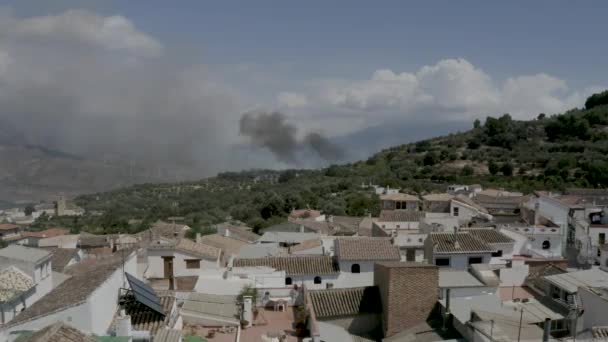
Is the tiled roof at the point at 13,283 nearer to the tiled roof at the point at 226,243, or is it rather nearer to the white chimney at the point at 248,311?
the white chimney at the point at 248,311

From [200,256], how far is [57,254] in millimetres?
7515

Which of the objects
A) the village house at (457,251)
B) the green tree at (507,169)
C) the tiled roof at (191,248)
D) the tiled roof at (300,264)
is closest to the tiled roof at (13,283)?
the tiled roof at (191,248)

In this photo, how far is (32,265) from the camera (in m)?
14.7

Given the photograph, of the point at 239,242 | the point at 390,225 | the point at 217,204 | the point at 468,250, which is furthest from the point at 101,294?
the point at 217,204

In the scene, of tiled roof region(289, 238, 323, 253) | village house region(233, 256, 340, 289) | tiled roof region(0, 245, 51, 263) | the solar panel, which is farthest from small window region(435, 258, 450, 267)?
tiled roof region(0, 245, 51, 263)

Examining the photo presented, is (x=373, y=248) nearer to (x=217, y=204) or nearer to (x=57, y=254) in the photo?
(x=57, y=254)

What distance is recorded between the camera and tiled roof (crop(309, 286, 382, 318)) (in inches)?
705

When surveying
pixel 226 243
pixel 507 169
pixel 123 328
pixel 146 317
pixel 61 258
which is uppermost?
pixel 507 169

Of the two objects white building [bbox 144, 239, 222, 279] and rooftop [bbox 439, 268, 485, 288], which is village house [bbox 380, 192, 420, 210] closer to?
white building [bbox 144, 239, 222, 279]

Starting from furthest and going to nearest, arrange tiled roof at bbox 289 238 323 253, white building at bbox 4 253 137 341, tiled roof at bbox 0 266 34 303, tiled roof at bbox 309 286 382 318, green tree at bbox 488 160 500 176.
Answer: green tree at bbox 488 160 500 176, tiled roof at bbox 289 238 323 253, tiled roof at bbox 309 286 382 318, tiled roof at bbox 0 266 34 303, white building at bbox 4 253 137 341

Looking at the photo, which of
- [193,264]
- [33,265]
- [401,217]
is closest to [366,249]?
[193,264]

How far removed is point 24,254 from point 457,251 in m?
17.3

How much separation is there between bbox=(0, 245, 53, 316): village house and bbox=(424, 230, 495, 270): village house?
15755mm

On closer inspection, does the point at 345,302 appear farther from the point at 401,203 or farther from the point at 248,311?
the point at 401,203
